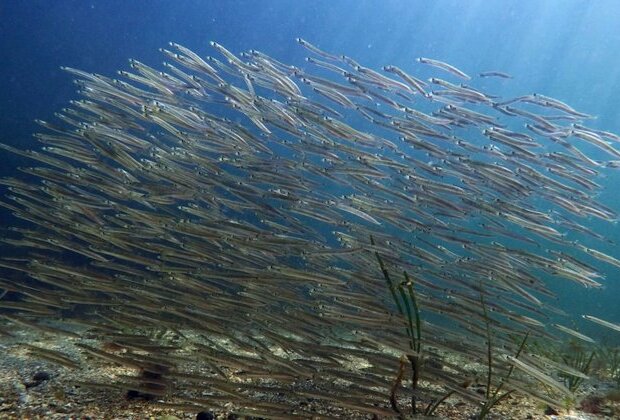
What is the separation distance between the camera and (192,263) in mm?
6387

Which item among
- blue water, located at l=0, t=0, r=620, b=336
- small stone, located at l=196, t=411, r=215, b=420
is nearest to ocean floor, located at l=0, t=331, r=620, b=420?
small stone, located at l=196, t=411, r=215, b=420

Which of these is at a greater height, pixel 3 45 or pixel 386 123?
pixel 3 45

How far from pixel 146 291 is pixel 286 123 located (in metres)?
2.91

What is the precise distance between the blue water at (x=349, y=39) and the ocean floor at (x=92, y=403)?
14.4 meters

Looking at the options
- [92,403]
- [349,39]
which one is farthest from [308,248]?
[349,39]

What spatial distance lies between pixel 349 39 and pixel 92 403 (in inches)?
1412

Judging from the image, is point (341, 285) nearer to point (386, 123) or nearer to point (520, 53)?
point (386, 123)

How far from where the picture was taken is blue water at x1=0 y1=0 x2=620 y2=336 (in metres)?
25.6

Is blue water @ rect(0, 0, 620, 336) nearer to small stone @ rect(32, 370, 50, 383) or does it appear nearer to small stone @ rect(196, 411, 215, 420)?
small stone @ rect(32, 370, 50, 383)

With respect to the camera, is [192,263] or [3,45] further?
[3,45]

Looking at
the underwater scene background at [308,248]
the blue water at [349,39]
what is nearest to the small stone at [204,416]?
the underwater scene background at [308,248]

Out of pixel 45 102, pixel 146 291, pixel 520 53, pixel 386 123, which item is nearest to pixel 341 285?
pixel 146 291

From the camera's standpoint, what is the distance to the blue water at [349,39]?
25641mm

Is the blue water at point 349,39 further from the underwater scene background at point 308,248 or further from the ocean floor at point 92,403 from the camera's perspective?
the ocean floor at point 92,403
